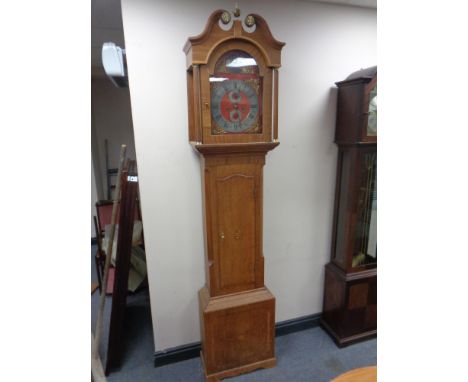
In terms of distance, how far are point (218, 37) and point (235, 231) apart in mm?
1036

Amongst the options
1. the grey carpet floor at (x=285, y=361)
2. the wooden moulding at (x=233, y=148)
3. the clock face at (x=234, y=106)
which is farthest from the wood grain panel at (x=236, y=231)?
the grey carpet floor at (x=285, y=361)

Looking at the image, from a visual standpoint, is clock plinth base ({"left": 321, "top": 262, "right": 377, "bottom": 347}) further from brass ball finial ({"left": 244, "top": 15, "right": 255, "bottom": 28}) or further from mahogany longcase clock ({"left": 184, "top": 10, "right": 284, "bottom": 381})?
brass ball finial ({"left": 244, "top": 15, "right": 255, "bottom": 28})

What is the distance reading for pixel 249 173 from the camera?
1.62 m

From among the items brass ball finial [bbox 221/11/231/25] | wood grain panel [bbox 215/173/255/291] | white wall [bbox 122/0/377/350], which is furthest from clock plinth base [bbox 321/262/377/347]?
brass ball finial [bbox 221/11/231/25]

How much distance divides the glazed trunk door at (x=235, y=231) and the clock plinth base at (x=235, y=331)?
0.28ft

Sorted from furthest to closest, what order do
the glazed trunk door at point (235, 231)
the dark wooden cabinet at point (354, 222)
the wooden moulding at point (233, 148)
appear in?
the dark wooden cabinet at point (354, 222), the glazed trunk door at point (235, 231), the wooden moulding at point (233, 148)

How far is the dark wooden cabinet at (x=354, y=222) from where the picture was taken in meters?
1.76

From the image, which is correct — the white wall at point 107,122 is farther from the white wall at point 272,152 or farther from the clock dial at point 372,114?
the clock dial at point 372,114

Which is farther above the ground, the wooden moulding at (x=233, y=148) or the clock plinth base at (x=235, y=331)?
the wooden moulding at (x=233, y=148)

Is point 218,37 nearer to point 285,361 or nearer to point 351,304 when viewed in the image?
point 351,304

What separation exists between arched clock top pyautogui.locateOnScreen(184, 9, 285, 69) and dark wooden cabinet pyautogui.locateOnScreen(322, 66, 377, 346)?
2.18 ft

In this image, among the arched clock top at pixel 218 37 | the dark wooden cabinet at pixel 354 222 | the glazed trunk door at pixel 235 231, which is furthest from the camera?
the dark wooden cabinet at pixel 354 222

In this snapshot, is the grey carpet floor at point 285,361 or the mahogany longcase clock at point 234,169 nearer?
the mahogany longcase clock at point 234,169
